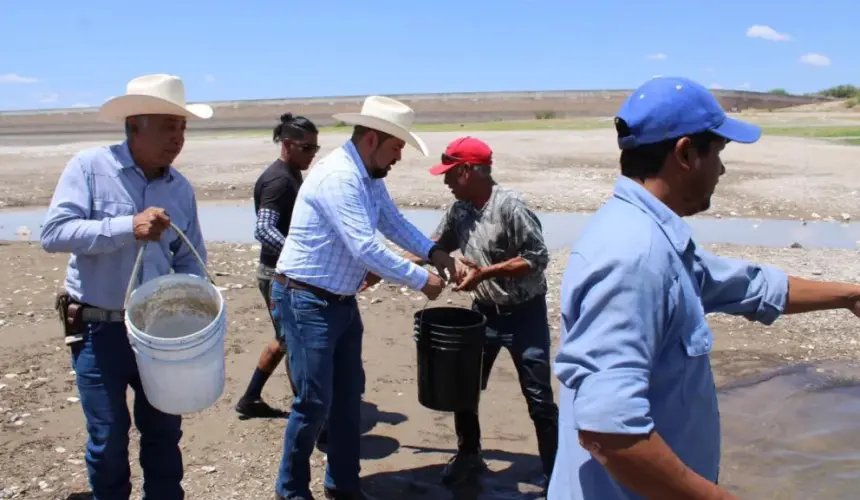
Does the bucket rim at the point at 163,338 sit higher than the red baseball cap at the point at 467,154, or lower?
lower

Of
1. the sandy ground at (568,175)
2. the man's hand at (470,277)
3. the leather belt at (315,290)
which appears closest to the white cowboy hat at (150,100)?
the leather belt at (315,290)

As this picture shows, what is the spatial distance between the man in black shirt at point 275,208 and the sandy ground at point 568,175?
37.2ft

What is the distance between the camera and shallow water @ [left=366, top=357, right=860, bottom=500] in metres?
4.99

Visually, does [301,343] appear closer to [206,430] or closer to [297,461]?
[297,461]

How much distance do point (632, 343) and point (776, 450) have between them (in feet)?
14.4

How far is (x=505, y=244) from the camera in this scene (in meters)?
4.71

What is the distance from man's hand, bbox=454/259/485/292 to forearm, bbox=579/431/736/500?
279cm

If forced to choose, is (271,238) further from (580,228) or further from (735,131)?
(580,228)

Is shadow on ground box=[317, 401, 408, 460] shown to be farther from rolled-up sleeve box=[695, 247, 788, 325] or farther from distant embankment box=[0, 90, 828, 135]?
distant embankment box=[0, 90, 828, 135]

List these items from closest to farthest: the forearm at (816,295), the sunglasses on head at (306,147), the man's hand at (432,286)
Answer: the forearm at (816,295) < the man's hand at (432,286) < the sunglasses on head at (306,147)

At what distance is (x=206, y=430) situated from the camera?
5648mm

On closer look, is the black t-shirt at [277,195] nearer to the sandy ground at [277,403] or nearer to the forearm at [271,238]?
the forearm at [271,238]

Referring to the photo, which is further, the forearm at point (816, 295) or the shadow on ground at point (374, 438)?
the shadow on ground at point (374, 438)

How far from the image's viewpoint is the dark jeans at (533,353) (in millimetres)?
4617
